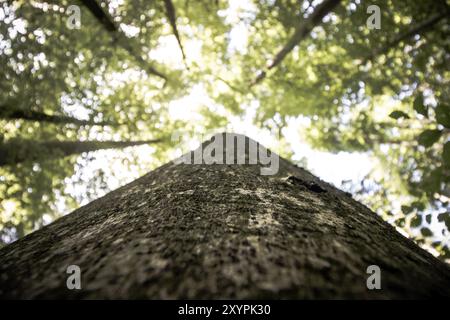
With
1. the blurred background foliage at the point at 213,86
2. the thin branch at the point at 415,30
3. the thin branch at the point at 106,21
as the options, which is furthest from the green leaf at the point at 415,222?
the thin branch at the point at 106,21

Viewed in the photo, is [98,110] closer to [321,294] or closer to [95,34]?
[95,34]

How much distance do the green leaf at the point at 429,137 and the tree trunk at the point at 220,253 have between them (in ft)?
2.14

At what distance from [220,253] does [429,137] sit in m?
1.65

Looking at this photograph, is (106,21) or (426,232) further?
(106,21)

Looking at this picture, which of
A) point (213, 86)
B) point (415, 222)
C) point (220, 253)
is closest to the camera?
point (220, 253)

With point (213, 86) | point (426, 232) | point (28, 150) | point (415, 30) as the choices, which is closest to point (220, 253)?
point (426, 232)

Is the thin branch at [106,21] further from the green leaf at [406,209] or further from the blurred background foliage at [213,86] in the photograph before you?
the green leaf at [406,209]

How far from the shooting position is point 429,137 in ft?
6.31

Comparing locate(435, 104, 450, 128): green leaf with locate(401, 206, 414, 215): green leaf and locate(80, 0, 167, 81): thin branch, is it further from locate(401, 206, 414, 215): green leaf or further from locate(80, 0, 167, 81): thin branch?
locate(80, 0, 167, 81): thin branch

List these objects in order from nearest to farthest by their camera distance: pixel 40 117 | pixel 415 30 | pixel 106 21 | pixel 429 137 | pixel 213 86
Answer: pixel 429 137
pixel 415 30
pixel 106 21
pixel 40 117
pixel 213 86

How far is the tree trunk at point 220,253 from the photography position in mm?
929

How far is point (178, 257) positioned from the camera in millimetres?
A: 1078

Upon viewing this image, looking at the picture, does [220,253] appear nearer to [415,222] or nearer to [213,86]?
[415,222]

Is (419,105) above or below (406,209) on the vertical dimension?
above
